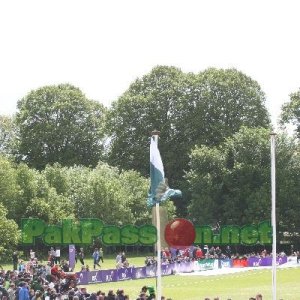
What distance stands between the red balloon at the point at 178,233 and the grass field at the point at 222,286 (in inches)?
777

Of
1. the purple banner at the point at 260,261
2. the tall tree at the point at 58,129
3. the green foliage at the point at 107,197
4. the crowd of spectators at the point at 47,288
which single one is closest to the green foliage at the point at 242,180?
the green foliage at the point at 107,197

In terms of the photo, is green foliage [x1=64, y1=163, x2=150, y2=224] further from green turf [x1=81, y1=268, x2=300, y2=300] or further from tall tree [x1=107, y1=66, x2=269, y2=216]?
green turf [x1=81, y1=268, x2=300, y2=300]

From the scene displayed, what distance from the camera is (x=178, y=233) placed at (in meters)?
19.6

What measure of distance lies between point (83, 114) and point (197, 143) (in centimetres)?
1486

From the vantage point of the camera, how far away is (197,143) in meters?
81.8

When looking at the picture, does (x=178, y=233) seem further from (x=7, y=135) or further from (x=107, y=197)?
(x=7, y=135)

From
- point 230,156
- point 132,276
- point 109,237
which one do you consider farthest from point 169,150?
point 132,276

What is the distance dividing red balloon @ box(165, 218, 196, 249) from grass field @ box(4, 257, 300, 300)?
19.7 m

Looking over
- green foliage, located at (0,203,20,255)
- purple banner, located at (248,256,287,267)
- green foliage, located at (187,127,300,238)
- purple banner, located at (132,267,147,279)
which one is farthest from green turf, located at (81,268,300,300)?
green foliage, located at (187,127,300,238)

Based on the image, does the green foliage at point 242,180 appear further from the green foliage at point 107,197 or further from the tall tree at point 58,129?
the tall tree at point 58,129

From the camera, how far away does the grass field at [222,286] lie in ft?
136

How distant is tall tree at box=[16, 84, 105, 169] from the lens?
8600 cm

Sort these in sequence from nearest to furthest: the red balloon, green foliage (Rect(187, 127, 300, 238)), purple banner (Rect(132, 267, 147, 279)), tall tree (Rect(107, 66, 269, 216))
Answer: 1. the red balloon
2. purple banner (Rect(132, 267, 147, 279))
3. green foliage (Rect(187, 127, 300, 238))
4. tall tree (Rect(107, 66, 269, 216))

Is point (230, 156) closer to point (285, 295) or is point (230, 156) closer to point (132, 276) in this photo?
point (132, 276)
